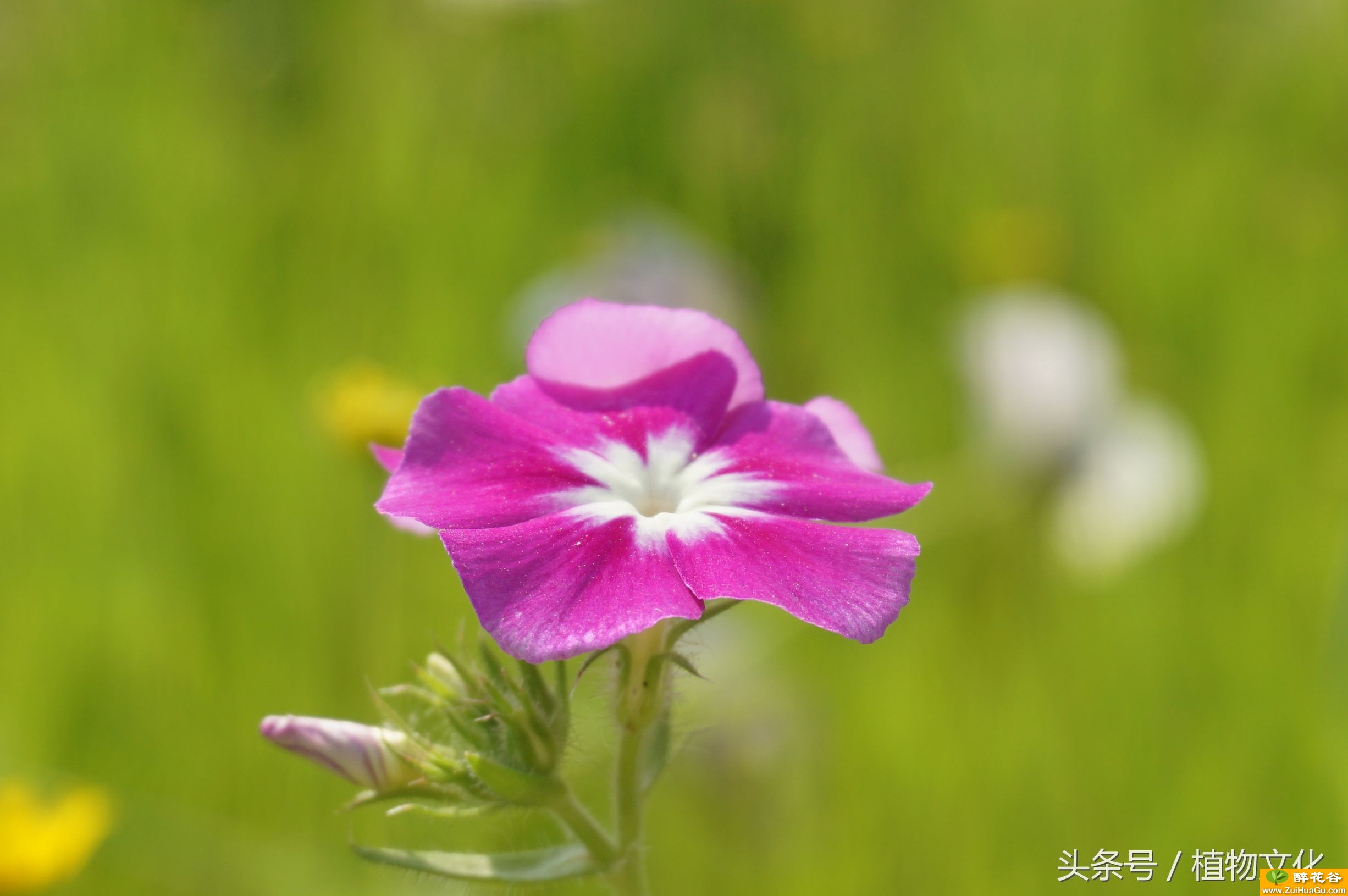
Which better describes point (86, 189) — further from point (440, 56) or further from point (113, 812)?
point (113, 812)

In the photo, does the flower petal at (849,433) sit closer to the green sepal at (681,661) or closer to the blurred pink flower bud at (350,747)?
the green sepal at (681,661)

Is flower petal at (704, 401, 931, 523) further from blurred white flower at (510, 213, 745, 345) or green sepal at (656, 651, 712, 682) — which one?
blurred white flower at (510, 213, 745, 345)

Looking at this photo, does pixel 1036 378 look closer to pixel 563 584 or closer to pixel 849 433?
pixel 849 433

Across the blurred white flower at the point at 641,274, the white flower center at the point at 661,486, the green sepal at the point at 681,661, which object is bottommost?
the green sepal at the point at 681,661

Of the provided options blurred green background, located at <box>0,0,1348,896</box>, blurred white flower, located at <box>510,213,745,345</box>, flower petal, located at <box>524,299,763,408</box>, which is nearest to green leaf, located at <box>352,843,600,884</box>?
blurred green background, located at <box>0,0,1348,896</box>

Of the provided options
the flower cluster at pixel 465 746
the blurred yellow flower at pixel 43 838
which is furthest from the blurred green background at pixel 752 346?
the blurred yellow flower at pixel 43 838
